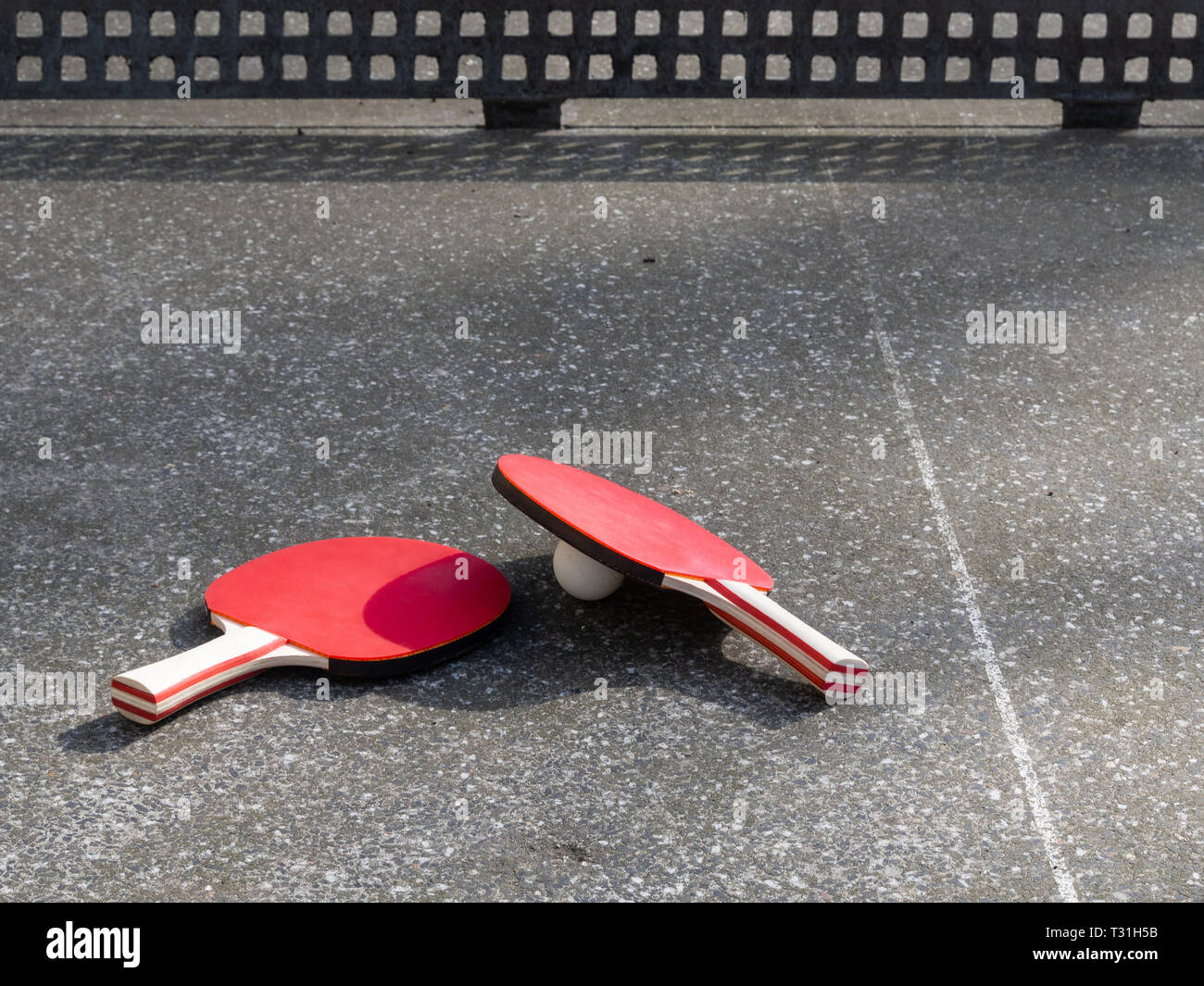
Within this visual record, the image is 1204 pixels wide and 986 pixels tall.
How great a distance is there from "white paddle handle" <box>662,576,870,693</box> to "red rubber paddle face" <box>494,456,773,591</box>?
0.04 meters

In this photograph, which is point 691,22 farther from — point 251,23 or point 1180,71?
point 1180,71

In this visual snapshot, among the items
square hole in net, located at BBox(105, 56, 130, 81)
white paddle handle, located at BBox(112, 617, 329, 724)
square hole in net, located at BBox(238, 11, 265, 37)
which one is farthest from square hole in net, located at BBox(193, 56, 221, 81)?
white paddle handle, located at BBox(112, 617, 329, 724)

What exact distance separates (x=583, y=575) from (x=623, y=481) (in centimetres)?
66

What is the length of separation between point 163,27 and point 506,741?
502 cm

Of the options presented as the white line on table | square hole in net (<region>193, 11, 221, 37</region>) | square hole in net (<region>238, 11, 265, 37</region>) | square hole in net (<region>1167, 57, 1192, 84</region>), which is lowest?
the white line on table

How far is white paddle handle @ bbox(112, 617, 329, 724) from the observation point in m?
2.82

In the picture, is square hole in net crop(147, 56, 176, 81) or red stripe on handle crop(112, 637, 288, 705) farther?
square hole in net crop(147, 56, 176, 81)

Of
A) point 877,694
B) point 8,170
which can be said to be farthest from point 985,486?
point 8,170

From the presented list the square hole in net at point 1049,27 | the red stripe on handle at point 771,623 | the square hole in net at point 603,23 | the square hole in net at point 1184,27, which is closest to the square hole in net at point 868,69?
the square hole in net at point 1049,27

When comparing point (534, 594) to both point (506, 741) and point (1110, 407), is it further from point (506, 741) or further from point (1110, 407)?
point (1110, 407)

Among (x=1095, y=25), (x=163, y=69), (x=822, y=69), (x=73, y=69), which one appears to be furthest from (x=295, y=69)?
(x=1095, y=25)

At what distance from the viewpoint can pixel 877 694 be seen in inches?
121

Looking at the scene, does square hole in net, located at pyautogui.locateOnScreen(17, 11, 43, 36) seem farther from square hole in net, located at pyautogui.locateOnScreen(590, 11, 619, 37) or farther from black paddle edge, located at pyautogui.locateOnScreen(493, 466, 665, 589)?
black paddle edge, located at pyautogui.locateOnScreen(493, 466, 665, 589)

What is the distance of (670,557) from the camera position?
3113 mm
